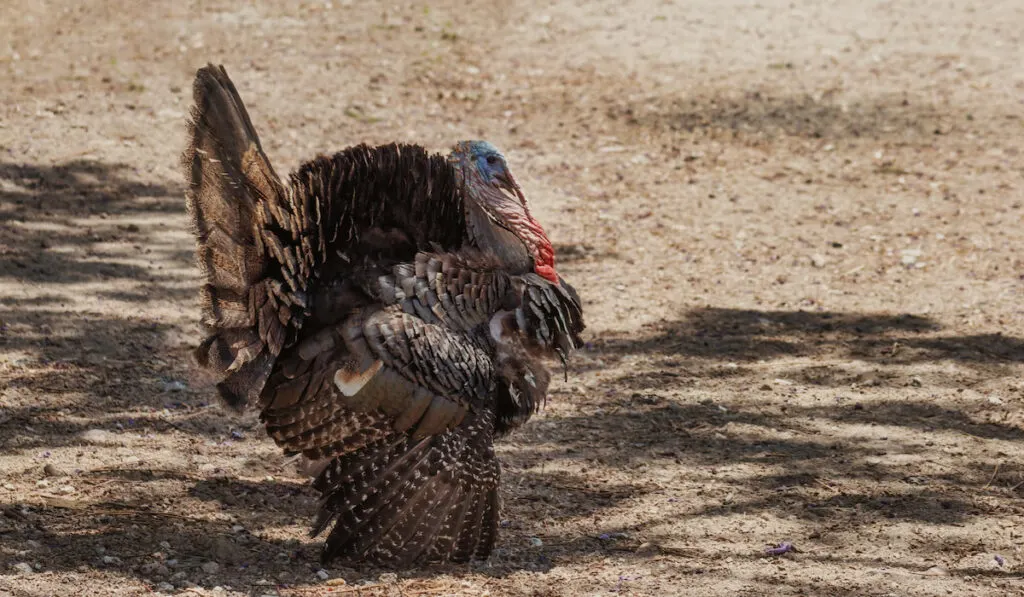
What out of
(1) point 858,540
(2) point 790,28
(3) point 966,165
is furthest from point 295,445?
(2) point 790,28

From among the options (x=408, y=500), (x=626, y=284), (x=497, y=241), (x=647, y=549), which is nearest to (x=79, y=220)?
(x=626, y=284)

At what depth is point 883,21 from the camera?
36.0 ft

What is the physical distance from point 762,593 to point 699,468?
100 cm

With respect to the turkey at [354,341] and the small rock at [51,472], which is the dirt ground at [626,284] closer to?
the small rock at [51,472]

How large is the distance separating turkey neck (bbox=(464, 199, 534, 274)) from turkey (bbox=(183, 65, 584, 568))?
0.21m

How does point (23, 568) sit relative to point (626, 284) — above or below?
below

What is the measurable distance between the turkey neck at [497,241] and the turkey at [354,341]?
0.69 feet

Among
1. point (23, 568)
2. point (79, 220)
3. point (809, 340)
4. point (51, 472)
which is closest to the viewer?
point (23, 568)

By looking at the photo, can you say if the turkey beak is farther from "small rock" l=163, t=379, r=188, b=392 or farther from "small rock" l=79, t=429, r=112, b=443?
"small rock" l=79, t=429, r=112, b=443

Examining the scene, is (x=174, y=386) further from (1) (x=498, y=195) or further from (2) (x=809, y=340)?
(2) (x=809, y=340)

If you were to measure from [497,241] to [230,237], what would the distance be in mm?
1093

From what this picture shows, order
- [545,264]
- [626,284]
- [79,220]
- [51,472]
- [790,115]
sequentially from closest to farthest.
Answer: [51,472]
[545,264]
[626,284]
[79,220]
[790,115]

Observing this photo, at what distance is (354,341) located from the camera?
4.21 meters

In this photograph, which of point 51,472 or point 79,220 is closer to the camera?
point 51,472
